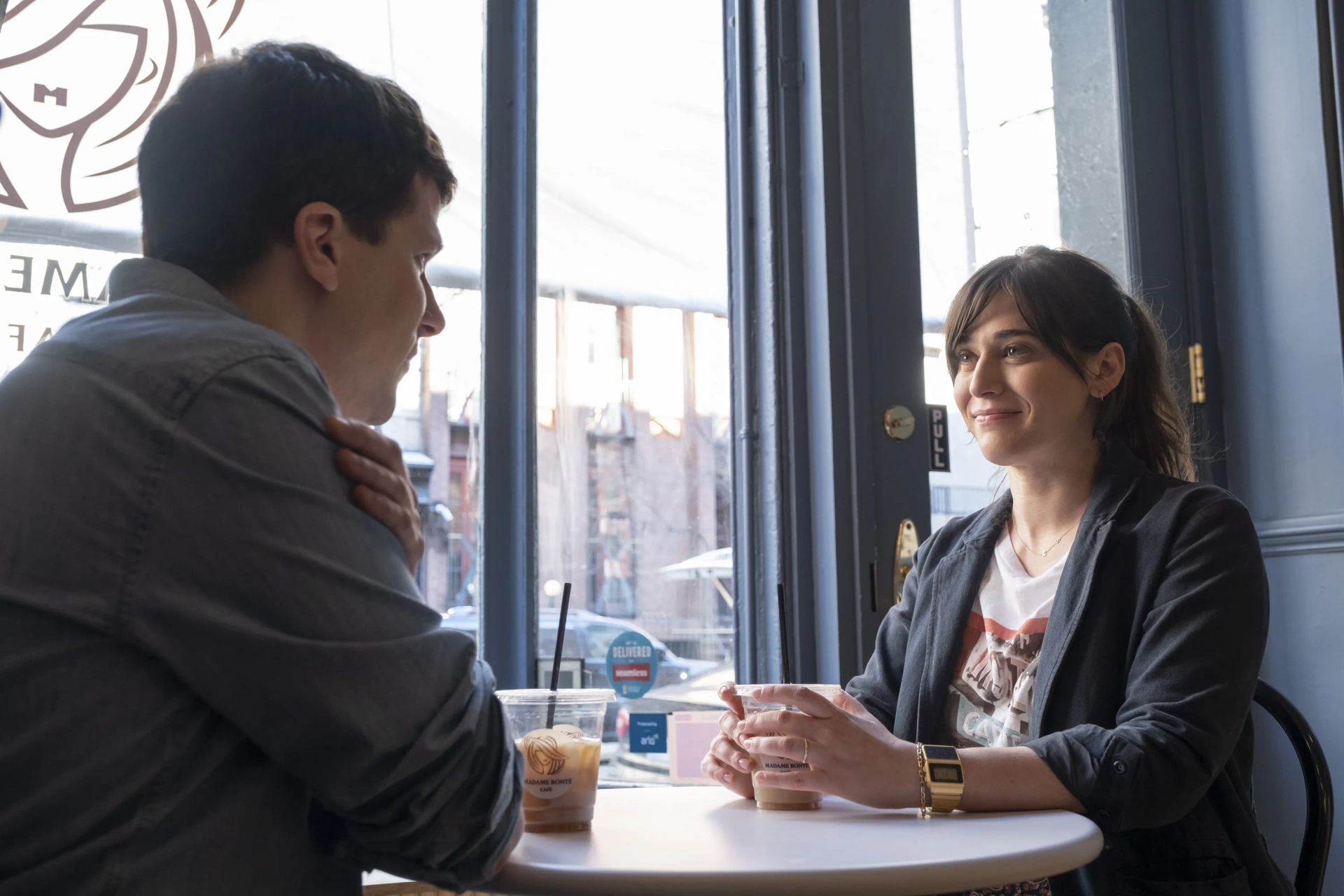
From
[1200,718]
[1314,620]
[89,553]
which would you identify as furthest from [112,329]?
[1314,620]

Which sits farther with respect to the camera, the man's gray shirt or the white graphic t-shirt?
the white graphic t-shirt

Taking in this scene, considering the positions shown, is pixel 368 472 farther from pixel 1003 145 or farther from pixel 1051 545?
pixel 1003 145

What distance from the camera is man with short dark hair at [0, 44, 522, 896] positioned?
748 mm

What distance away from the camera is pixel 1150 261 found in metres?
2.79

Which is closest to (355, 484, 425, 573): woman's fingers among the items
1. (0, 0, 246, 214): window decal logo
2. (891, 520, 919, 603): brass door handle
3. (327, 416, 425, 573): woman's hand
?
(327, 416, 425, 573): woman's hand

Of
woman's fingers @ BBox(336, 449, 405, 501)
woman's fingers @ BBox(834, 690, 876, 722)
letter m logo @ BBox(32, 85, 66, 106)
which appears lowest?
woman's fingers @ BBox(834, 690, 876, 722)

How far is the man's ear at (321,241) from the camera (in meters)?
0.99

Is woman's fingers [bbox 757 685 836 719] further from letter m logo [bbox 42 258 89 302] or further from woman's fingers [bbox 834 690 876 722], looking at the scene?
letter m logo [bbox 42 258 89 302]

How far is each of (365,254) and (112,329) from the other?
25cm

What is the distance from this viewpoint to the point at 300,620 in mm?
777

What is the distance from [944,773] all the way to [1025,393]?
0.70 m

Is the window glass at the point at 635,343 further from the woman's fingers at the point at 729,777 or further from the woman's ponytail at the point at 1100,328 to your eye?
the woman's fingers at the point at 729,777

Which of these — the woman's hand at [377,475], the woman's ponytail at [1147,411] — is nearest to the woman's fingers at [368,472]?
the woman's hand at [377,475]

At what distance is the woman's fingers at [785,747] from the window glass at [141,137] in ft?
3.39
